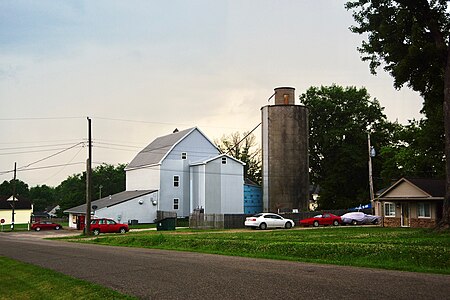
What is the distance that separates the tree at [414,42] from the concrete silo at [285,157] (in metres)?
25.1

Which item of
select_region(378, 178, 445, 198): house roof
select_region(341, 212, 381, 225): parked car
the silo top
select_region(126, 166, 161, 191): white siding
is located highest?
the silo top

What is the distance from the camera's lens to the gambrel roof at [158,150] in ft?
200

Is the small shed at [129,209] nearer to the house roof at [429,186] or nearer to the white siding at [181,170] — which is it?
the white siding at [181,170]

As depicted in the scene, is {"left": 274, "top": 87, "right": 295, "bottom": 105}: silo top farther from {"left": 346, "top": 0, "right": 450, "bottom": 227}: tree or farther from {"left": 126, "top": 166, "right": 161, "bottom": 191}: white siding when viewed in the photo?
{"left": 346, "top": 0, "right": 450, "bottom": 227}: tree

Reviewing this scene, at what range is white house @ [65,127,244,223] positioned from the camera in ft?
187

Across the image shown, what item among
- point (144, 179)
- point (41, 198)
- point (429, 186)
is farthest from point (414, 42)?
point (41, 198)

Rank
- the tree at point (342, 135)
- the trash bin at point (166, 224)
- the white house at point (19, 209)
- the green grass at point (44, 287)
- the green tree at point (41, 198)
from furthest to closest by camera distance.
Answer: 1. the green tree at point (41, 198)
2. the white house at point (19, 209)
3. the tree at point (342, 135)
4. the trash bin at point (166, 224)
5. the green grass at point (44, 287)

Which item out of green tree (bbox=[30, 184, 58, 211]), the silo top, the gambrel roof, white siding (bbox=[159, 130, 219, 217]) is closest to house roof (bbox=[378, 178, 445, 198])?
the silo top

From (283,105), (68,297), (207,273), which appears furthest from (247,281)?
(283,105)

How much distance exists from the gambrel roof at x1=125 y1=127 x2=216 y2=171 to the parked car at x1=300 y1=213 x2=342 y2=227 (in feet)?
72.0

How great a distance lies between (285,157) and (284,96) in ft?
23.2

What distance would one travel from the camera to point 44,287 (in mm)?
12828

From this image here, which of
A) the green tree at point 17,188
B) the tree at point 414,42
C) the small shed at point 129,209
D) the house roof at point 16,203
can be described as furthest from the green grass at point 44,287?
the green tree at point 17,188

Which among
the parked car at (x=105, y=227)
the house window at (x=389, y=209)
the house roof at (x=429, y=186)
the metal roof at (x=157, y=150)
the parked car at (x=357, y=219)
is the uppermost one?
the metal roof at (x=157, y=150)
